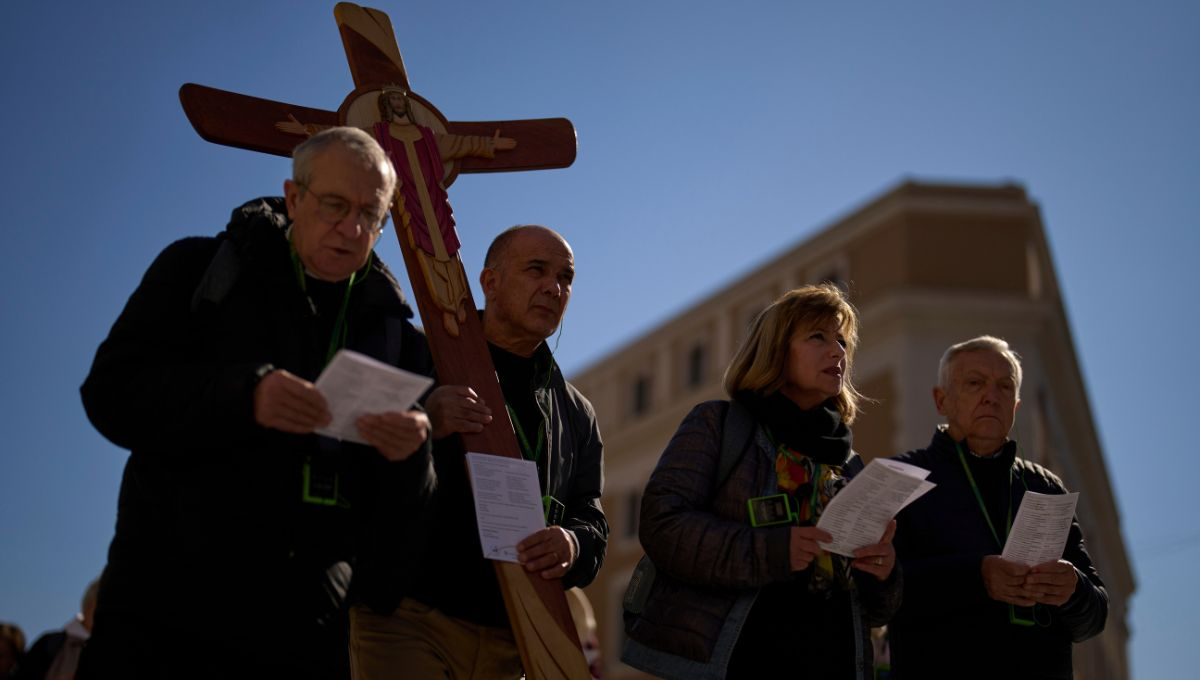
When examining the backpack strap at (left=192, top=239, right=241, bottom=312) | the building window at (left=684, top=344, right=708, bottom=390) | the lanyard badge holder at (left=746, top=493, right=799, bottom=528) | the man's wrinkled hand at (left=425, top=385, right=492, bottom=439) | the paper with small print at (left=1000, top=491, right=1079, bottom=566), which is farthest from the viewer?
the building window at (left=684, top=344, right=708, bottom=390)

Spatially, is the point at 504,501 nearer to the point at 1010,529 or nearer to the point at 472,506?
the point at 472,506

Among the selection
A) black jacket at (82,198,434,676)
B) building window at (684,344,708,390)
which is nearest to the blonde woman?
black jacket at (82,198,434,676)

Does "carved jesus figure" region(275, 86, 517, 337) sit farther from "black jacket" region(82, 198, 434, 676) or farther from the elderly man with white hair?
the elderly man with white hair

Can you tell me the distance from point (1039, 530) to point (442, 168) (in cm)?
222

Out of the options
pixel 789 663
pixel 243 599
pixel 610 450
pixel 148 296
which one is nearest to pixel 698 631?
pixel 789 663

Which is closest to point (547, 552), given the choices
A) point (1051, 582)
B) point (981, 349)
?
point (1051, 582)

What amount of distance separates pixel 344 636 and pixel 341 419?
0.54 metres

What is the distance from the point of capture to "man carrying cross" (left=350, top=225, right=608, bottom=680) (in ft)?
12.3

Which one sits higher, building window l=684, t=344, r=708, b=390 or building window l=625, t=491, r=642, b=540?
building window l=684, t=344, r=708, b=390

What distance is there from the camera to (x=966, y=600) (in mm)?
4332

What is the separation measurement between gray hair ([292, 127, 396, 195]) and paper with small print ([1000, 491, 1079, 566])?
226 cm

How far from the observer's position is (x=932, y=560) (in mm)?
4410

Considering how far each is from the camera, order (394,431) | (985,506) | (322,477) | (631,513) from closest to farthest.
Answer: (394,431)
(322,477)
(985,506)
(631,513)

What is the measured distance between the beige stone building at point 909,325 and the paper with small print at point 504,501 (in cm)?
2074
